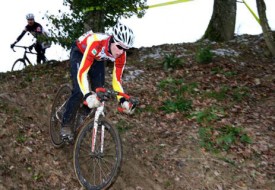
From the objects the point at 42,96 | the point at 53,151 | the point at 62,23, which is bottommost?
the point at 53,151

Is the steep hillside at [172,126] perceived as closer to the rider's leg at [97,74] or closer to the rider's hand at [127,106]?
the rider's hand at [127,106]

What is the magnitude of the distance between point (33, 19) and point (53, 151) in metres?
8.35

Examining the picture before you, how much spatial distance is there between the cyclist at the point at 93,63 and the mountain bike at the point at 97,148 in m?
0.20

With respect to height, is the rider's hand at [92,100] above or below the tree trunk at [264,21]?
below

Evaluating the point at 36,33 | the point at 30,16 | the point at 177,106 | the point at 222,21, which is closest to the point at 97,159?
the point at 177,106

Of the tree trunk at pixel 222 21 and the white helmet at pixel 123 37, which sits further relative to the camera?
the tree trunk at pixel 222 21

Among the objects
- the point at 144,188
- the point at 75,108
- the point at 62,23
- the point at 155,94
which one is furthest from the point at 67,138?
the point at 62,23

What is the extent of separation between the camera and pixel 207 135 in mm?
8523

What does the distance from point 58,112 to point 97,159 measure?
1881mm

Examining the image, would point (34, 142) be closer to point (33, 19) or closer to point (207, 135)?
point (207, 135)

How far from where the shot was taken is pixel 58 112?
8117mm

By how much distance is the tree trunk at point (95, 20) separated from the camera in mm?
11750

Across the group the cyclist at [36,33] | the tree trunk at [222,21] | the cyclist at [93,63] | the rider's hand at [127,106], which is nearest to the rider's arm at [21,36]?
the cyclist at [36,33]

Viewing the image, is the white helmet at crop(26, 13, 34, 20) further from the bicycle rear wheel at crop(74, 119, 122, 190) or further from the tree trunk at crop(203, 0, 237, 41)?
the bicycle rear wheel at crop(74, 119, 122, 190)
